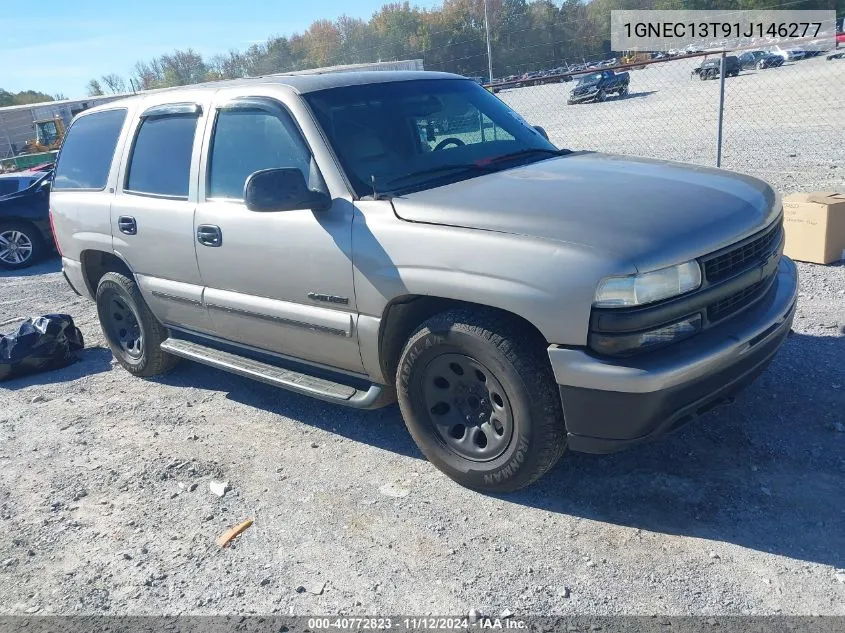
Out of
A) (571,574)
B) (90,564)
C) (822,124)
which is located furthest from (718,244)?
(822,124)

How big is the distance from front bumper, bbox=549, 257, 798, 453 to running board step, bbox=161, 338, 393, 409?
1125mm

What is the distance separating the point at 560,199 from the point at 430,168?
87 cm

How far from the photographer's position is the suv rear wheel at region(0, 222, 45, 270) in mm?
10805

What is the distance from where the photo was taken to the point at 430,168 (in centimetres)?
383

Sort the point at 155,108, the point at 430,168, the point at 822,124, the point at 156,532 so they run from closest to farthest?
the point at 156,532 → the point at 430,168 → the point at 155,108 → the point at 822,124

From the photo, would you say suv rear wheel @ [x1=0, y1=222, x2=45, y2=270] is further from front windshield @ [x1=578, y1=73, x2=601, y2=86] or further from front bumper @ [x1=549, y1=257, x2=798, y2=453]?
front windshield @ [x1=578, y1=73, x2=601, y2=86]

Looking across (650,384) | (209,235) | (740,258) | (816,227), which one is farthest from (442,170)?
(816,227)

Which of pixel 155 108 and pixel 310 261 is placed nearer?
pixel 310 261

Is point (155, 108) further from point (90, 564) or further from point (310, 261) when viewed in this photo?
point (90, 564)

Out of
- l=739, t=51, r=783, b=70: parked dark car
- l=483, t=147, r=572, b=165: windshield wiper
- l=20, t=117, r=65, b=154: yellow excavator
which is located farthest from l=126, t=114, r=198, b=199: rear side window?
l=739, t=51, r=783, b=70: parked dark car

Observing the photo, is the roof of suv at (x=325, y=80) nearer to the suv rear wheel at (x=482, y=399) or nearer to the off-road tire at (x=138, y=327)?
the off-road tire at (x=138, y=327)

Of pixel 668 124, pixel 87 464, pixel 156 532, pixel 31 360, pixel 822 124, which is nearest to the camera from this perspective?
pixel 156 532

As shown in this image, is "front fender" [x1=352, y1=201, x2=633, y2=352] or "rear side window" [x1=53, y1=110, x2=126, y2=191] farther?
"rear side window" [x1=53, y1=110, x2=126, y2=191]

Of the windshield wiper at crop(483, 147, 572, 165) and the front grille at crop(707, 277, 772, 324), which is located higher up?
the windshield wiper at crop(483, 147, 572, 165)
